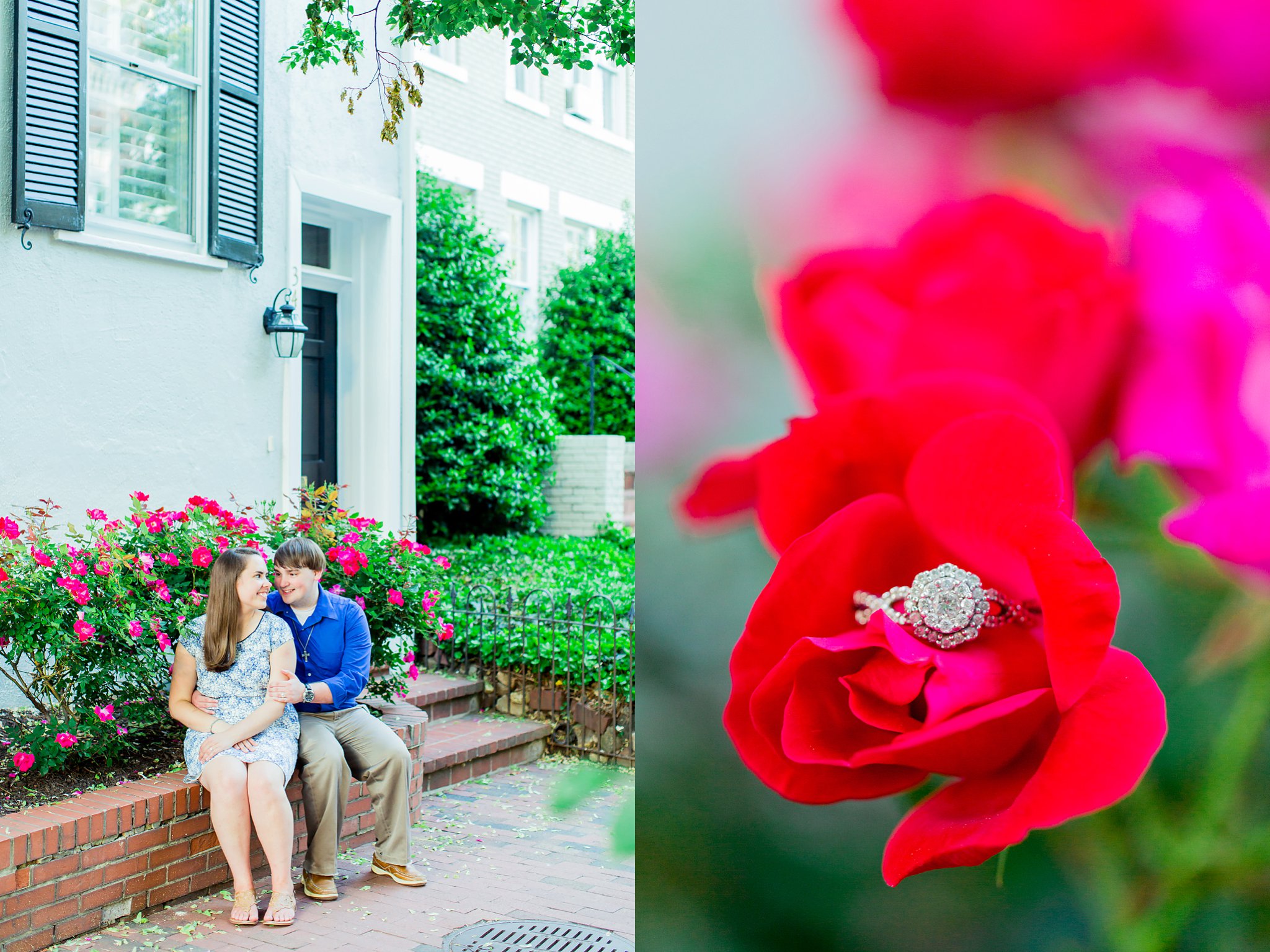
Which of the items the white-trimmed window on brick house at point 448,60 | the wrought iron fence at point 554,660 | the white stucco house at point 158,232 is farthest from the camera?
the white-trimmed window on brick house at point 448,60

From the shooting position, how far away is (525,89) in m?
15.4

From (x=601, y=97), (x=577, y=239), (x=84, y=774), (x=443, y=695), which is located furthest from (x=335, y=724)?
(x=601, y=97)

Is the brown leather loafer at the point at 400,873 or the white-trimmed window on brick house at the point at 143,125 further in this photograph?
the white-trimmed window on brick house at the point at 143,125

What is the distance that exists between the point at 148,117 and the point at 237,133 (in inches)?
21.6

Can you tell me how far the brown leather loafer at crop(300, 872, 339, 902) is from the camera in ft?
14.9

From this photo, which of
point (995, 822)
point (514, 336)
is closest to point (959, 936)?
point (995, 822)

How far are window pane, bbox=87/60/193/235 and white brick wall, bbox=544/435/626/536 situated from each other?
292 inches

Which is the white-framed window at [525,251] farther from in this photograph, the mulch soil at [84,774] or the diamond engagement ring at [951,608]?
the diamond engagement ring at [951,608]

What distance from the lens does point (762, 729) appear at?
4.94 ft

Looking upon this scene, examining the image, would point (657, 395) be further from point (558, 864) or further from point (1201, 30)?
point (558, 864)

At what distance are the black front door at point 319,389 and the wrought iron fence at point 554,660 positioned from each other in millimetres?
2107

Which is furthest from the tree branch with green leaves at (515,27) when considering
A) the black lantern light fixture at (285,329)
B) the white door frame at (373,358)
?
the white door frame at (373,358)

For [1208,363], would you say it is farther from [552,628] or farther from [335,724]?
[552,628]

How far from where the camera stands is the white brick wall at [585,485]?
13664 mm
